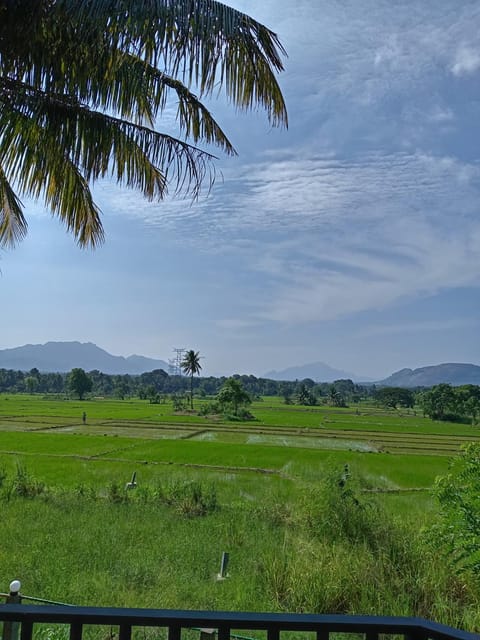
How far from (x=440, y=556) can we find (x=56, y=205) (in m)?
6.56

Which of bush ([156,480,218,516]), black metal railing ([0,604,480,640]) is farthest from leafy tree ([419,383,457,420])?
black metal railing ([0,604,480,640])

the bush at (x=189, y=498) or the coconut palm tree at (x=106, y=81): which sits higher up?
the coconut palm tree at (x=106, y=81)

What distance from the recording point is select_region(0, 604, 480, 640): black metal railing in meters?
1.07

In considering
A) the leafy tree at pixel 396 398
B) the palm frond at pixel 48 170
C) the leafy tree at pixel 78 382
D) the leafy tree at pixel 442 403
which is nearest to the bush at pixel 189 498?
the palm frond at pixel 48 170

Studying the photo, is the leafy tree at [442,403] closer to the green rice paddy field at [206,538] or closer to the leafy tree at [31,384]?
the green rice paddy field at [206,538]

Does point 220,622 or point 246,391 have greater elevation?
point 220,622

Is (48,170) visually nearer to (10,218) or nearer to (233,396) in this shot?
(10,218)

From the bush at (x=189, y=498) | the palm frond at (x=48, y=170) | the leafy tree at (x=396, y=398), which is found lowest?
the leafy tree at (x=396, y=398)

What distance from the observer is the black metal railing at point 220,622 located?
3.51 ft

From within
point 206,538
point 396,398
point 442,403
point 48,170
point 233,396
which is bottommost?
point 396,398

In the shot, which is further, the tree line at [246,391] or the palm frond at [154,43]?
the tree line at [246,391]

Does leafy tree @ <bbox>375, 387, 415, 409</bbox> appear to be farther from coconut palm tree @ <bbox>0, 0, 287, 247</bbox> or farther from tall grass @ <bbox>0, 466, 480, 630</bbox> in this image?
coconut palm tree @ <bbox>0, 0, 287, 247</bbox>

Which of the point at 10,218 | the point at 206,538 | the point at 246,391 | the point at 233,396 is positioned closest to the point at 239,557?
the point at 206,538

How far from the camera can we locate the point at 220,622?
1.09 meters
